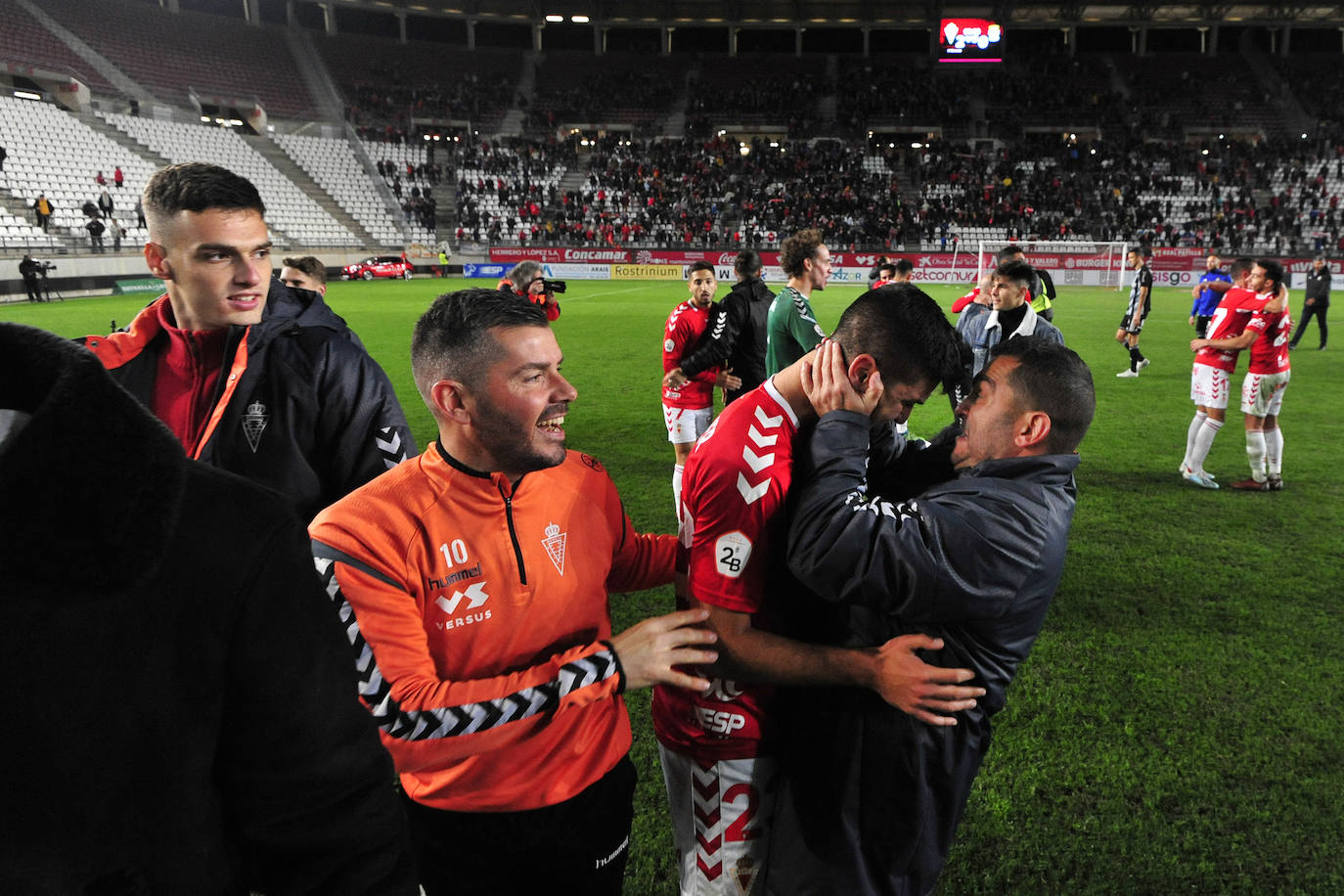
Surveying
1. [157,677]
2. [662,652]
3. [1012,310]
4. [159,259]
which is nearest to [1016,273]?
[1012,310]

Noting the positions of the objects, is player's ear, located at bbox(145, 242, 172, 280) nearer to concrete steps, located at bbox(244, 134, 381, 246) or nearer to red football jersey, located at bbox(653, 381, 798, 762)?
red football jersey, located at bbox(653, 381, 798, 762)

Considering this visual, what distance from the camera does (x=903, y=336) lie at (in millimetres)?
2029

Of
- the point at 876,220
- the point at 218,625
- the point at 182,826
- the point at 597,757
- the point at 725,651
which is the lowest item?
the point at 597,757

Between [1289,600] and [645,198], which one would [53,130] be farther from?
[1289,600]

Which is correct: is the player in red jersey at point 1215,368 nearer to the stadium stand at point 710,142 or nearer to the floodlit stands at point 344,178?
the stadium stand at point 710,142

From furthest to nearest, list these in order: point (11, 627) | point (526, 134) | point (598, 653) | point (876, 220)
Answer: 1. point (526, 134)
2. point (876, 220)
3. point (598, 653)
4. point (11, 627)

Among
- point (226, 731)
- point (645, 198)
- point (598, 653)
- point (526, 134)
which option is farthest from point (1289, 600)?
point (526, 134)

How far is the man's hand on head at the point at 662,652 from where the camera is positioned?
1.80m

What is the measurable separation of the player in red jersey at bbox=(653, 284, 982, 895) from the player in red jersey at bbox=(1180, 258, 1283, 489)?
700 cm

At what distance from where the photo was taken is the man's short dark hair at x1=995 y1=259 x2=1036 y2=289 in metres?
6.34

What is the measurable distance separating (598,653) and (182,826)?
40.3 inches

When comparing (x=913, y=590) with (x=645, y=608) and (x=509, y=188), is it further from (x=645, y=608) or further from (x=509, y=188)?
(x=509, y=188)

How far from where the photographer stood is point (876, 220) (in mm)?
40312

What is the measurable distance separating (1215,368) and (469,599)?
A: 8.19m
